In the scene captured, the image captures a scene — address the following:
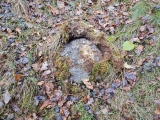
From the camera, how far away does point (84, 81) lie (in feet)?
11.2

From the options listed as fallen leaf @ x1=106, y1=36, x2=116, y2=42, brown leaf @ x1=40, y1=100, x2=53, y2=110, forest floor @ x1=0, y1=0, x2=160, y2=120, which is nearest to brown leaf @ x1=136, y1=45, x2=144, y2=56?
forest floor @ x1=0, y1=0, x2=160, y2=120

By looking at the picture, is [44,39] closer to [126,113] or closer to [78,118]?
[78,118]

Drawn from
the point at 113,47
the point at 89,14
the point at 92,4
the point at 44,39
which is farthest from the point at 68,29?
the point at 92,4

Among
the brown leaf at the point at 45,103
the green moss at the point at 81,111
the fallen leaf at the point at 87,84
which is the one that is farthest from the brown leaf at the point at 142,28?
the brown leaf at the point at 45,103

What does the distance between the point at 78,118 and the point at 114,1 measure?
2890 mm

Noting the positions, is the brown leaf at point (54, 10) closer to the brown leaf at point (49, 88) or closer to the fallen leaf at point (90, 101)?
the brown leaf at point (49, 88)

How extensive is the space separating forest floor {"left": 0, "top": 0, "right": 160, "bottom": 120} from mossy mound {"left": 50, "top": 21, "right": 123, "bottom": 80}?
0.16 feet

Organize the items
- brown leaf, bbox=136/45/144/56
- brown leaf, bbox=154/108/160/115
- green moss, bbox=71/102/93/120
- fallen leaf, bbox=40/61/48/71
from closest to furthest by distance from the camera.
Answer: brown leaf, bbox=154/108/160/115 → green moss, bbox=71/102/93/120 → fallen leaf, bbox=40/61/48/71 → brown leaf, bbox=136/45/144/56

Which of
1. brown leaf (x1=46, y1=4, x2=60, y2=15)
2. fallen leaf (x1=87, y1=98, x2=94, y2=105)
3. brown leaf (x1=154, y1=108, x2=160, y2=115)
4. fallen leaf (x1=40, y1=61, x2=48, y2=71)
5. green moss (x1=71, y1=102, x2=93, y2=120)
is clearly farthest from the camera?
brown leaf (x1=46, y1=4, x2=60, y2=15)

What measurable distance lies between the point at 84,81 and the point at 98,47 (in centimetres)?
71

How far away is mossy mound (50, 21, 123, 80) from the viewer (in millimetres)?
3459

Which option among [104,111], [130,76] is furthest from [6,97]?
[130,76]

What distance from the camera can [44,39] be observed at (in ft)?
13.1

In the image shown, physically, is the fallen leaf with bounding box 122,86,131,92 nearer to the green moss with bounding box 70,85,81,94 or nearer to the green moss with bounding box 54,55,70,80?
the green moss with bounding box 70,85,81,94
